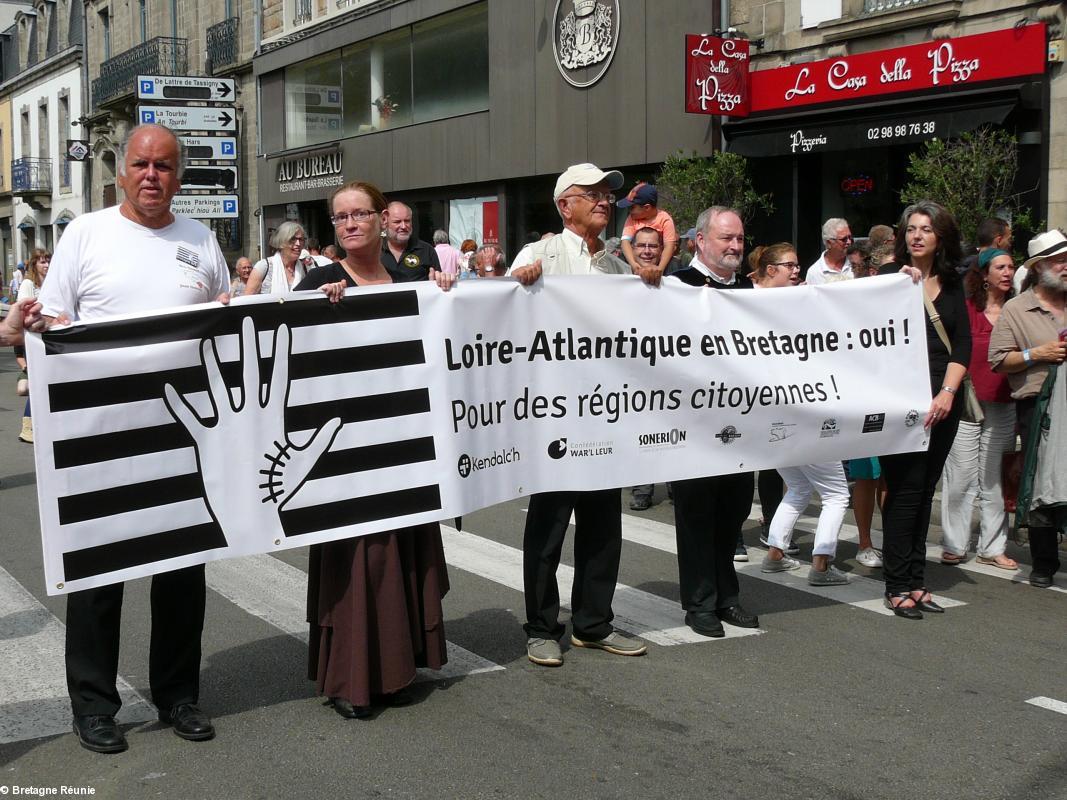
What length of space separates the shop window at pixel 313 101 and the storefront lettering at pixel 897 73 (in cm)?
1420

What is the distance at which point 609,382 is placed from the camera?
5.38 meters

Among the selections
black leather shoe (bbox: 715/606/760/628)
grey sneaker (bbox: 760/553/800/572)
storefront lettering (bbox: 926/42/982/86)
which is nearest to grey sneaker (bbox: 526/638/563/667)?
black leather shoe (bbox: 715/606/760/628)

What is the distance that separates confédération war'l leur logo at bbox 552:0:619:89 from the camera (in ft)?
59.6

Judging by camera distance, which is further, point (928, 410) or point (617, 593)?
point (617, 593)

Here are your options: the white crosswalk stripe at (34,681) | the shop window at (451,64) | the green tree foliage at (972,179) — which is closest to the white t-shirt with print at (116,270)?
the white crosswalk stripe at (34,681)

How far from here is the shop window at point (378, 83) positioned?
23.6m

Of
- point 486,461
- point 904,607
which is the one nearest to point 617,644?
point 486,461

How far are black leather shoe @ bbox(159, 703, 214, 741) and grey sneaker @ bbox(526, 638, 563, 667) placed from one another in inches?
55.0

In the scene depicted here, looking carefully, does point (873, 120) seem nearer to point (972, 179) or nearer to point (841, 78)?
point (841, 78)

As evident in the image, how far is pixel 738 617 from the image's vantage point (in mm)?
5891

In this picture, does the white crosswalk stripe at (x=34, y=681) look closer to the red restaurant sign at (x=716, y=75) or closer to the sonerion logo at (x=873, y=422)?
the sonerion logo at (x=873, y=422)

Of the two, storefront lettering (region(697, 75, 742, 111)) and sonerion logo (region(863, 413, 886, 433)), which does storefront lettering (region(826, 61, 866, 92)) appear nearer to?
storefront lettering (region(697, 75, 742, 111))

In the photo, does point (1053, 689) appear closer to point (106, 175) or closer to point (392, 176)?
point (392, 176)

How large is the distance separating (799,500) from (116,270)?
4.05 metres
